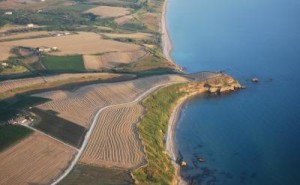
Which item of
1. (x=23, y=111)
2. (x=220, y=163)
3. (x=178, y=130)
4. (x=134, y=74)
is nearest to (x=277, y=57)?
(x=134, y=74)

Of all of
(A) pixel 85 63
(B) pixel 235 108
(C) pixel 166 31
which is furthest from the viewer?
(C) pixel 166 31

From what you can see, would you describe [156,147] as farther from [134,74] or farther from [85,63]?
[85,63]

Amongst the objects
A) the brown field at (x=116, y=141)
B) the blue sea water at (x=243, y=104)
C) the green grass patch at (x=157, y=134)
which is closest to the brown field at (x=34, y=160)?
the brown field at (x=116, y=141)

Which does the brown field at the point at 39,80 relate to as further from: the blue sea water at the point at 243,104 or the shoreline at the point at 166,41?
the shoreline at the point at 166,41

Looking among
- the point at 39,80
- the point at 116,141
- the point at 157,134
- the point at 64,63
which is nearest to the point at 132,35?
the point at 64,63

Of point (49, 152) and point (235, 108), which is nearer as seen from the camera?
point (49, 152)

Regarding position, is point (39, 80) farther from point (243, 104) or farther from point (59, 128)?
point (243, 104)

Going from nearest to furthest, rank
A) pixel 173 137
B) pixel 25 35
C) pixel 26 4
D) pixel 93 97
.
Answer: pixel 173 137 → pixel 93 97 → pixel 25 35 → pixel 26 4
